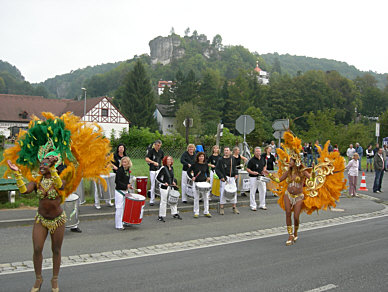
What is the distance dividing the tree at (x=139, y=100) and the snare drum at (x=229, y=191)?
218 feet

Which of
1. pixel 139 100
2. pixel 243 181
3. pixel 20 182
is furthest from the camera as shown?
pixel 139 100

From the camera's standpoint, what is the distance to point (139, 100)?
263 feet

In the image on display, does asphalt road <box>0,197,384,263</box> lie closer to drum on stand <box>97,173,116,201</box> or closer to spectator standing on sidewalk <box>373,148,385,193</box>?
drum on stand <box>97,173,116,201</box>

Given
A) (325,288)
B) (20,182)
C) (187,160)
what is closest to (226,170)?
(187,160)

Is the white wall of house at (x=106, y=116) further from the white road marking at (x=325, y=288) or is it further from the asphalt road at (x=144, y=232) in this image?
the white road marking at (x=325, y=288)

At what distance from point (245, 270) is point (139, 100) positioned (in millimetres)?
75550

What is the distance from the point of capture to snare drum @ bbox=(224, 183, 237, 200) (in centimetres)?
1171

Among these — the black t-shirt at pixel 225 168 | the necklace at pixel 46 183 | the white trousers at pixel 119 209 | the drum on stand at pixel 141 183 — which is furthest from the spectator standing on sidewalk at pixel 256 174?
the necklace at pixel 46 183

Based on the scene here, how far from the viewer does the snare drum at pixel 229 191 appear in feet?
38.4

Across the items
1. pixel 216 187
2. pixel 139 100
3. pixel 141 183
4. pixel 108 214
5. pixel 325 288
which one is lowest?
pixel 108 214

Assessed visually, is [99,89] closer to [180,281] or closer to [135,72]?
[135,72]

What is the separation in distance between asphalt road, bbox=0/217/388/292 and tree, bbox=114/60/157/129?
7045 centimetres

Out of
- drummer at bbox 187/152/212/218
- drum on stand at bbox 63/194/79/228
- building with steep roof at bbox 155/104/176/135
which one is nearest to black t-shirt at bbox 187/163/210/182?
drummer at bbox 187/152/212/218

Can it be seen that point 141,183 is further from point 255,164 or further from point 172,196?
point 255,164
